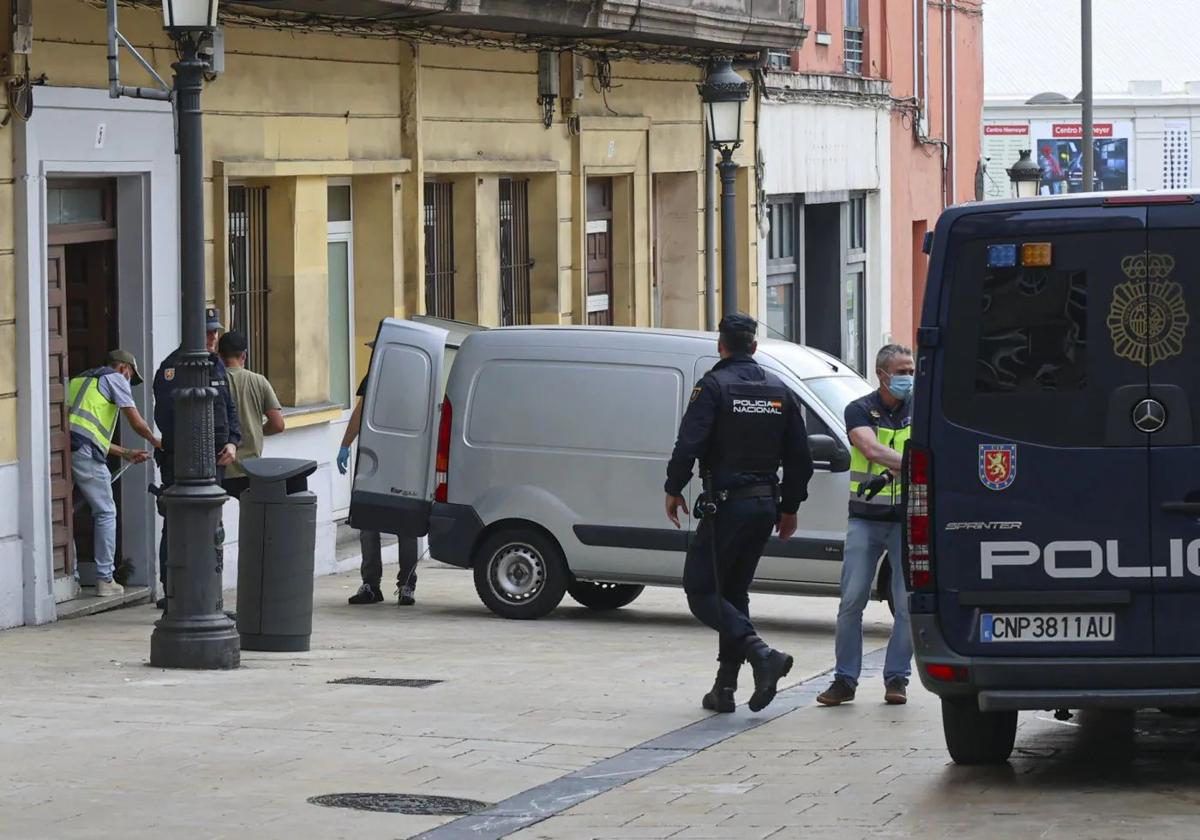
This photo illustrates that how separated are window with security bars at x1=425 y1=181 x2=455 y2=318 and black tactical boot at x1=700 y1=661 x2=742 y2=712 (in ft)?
31.8

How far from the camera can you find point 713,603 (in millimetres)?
11266

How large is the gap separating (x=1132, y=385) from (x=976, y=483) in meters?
0.66

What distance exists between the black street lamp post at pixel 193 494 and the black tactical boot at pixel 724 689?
2.70 meters

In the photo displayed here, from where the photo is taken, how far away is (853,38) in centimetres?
3278

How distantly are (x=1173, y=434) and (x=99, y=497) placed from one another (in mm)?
8255

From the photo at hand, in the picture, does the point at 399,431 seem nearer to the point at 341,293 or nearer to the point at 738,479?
the point at 341,293

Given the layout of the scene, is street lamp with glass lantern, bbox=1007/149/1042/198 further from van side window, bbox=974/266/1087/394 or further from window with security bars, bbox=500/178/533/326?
van side window, bbox=974/266/1087/394

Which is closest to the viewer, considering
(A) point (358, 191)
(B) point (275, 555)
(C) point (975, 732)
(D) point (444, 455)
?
(C) point (975, 732)

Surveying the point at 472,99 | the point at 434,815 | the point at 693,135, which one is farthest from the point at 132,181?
the point at 693,135

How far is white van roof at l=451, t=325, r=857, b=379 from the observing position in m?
15.3

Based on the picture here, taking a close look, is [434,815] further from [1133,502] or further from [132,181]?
[132,181]

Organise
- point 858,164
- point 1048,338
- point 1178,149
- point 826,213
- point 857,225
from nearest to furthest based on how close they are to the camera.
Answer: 1. point 1048,338
2. point 826,213
3. point 858,164
4. point 857,225
5. point 1178,149

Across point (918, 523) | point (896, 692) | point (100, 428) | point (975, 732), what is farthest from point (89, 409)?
point (918, 523)

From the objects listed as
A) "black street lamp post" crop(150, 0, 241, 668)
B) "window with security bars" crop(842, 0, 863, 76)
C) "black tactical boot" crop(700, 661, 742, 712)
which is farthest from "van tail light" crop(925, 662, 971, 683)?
"window with security bars" crop(842, 0, 863, 76)
